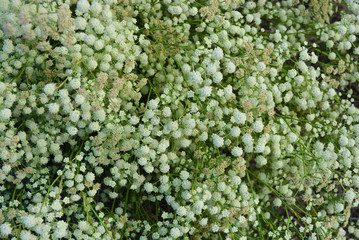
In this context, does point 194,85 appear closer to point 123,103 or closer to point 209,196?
point 123,103

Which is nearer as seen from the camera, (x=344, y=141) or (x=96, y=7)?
(x=96, y=7)

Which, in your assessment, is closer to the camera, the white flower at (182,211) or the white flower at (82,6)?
the white flower at (82,6)

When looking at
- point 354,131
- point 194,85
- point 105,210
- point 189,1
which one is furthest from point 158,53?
point 354,131

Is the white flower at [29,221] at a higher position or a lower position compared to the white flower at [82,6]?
lower

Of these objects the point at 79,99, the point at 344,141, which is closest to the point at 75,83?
the point at 79,99

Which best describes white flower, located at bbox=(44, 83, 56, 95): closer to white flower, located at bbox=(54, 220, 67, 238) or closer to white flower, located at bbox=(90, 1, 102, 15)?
white flower, located at bbox=(90, 1, 102, 15)

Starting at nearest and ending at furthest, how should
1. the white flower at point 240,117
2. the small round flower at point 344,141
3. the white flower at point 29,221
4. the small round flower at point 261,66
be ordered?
the white flower at point 29,221 → the white flower at point 240,117 → the small round flower at point 261,66 → the small round flower at point 344,141

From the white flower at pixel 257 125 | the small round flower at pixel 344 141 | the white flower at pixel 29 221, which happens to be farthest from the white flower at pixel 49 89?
the small round flower at pixel 344 141

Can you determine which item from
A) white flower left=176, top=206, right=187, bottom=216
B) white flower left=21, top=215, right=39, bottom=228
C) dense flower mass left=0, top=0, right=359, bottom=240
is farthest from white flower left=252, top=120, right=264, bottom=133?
white flower left=21, top=215, right=39, bottom=228

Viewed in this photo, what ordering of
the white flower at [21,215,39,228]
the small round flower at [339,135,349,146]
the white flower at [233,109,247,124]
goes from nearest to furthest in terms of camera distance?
the white flower at [21,215,39,228] → the white flower at [233,109,247,124] → the small round flower at [339,135,349,146]

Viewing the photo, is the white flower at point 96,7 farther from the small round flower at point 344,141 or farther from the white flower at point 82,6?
the small round flower at point 344,141

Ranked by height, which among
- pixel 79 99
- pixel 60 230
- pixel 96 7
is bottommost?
pixel 60 230

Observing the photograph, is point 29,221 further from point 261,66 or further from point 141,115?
point 261,66
